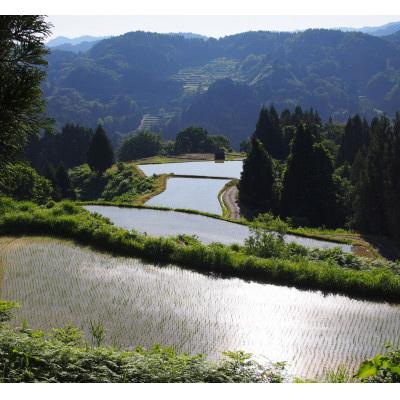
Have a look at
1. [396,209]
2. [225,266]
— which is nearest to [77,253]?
[225,266]

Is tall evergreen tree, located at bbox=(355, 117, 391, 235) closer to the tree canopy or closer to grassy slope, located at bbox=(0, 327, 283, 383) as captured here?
grassy slope, located at bbox=(0, 327, 283, 383)

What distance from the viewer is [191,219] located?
3275cm

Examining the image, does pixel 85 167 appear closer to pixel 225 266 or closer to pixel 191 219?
pixel 191 219

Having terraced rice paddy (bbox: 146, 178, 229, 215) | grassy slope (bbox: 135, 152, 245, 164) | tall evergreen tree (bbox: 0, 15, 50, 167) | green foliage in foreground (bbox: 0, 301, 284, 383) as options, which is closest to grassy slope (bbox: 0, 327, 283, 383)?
green foliage in foreground (bbox: 0, 301, 284, 383)

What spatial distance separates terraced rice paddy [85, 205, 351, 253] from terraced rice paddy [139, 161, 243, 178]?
2355 centimetres

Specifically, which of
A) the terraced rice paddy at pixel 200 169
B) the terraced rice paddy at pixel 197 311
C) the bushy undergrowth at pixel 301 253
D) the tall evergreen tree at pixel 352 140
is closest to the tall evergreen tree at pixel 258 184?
the terraced rice paddy at pixel 200 169

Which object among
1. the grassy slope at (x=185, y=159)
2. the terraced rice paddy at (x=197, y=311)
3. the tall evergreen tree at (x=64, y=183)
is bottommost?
the tall evergreen tree at (x=64, y=183)

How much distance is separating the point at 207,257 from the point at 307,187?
22.0 metres

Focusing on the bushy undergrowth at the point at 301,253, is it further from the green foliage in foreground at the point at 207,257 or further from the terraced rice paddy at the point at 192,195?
the terraced rice paddy at the point at 192,195

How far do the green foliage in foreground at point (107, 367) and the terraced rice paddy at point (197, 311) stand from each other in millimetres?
1361

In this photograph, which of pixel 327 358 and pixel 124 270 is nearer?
pixel 327 358

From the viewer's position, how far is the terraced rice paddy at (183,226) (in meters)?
27.0

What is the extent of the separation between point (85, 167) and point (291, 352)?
69.0 metres

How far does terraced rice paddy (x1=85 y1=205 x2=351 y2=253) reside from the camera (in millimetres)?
26969
